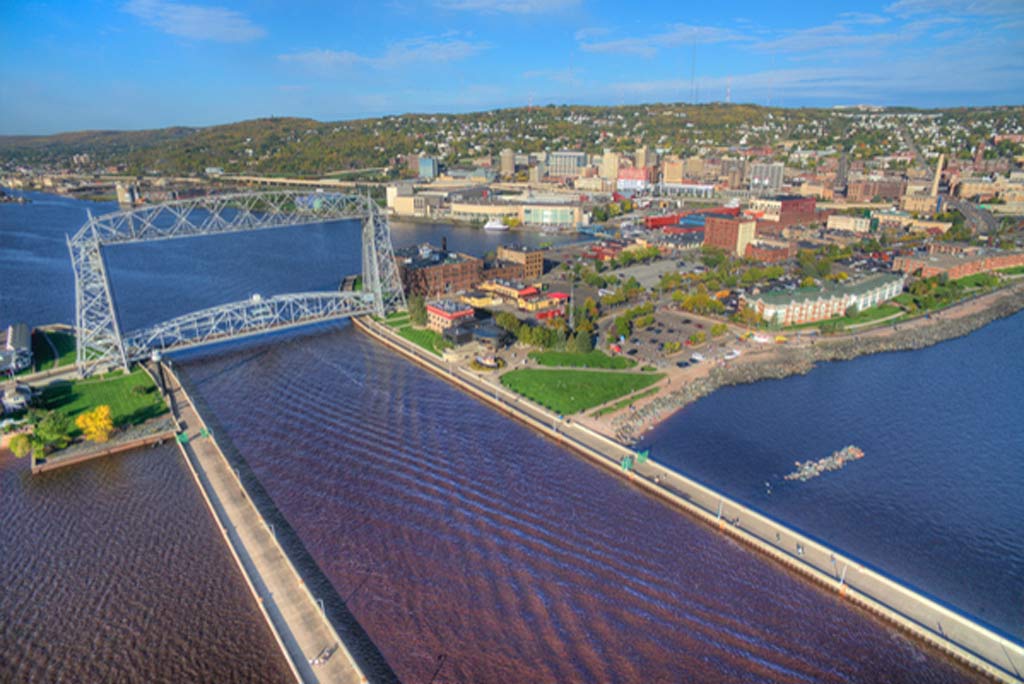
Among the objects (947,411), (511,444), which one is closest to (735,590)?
(511,444)

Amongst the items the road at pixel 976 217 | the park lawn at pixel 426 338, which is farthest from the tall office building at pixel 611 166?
the park lawn at pixel 426 338

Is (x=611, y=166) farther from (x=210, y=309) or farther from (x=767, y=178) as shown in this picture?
(x=210, y=309)

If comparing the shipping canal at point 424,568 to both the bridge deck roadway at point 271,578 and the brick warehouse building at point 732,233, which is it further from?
the brick warehouse building at point 732,233

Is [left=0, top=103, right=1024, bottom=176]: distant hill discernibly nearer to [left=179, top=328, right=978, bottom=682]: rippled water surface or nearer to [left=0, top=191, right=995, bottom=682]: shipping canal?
[left=0, top=191, right=995, bottom=682]: shipping canal

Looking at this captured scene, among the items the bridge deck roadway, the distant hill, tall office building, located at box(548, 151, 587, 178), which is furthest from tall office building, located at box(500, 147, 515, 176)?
the bridge deck roadway

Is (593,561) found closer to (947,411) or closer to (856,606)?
(856,606)

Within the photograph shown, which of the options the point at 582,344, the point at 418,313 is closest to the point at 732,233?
the point at 582,344
